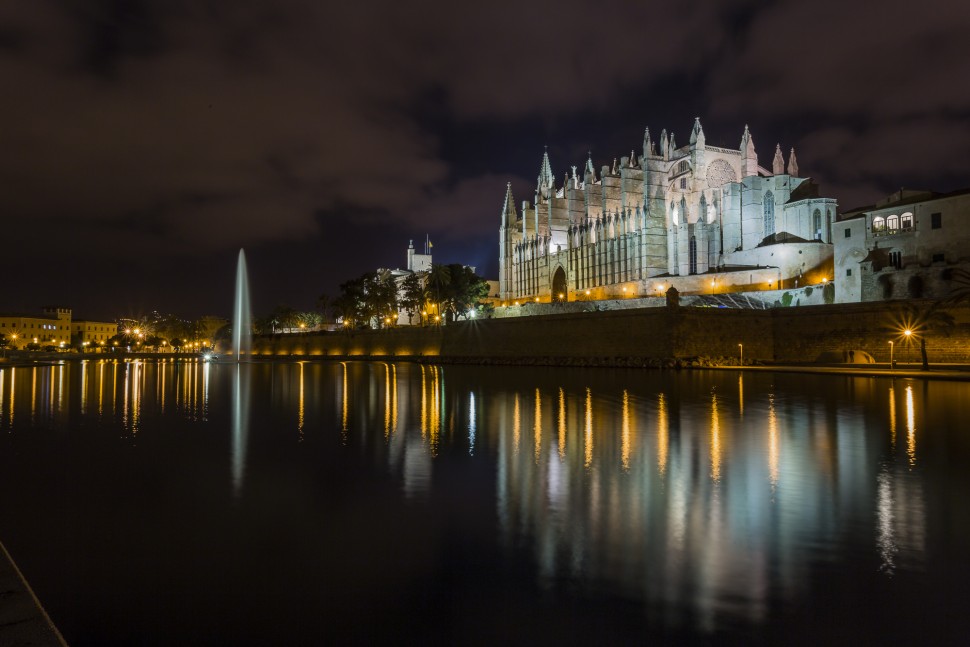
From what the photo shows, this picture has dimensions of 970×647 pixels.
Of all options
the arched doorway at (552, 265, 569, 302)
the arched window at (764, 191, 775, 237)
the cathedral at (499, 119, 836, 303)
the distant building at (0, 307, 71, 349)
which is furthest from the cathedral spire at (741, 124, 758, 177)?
the distant building at (0, 307, 71, 349)

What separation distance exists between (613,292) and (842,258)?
24.0 meters

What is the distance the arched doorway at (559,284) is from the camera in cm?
7679

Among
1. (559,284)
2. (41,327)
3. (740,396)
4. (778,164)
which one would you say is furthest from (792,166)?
(41,327)

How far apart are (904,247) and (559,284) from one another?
131 feet

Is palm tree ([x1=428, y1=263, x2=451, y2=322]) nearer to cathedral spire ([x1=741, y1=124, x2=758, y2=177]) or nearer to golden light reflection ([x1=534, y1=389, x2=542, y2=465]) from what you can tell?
cathedral spire ([x1=741, y1=124, x2=758, y2=177])

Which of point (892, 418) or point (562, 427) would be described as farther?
point (892, 418)

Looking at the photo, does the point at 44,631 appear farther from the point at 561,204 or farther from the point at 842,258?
the point at 561,204

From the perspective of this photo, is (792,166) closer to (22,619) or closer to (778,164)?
(778,164)

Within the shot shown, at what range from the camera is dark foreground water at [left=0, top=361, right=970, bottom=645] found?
4680mm

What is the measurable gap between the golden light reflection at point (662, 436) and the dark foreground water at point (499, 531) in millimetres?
→ 98

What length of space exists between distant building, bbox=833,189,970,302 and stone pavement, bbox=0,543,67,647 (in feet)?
144

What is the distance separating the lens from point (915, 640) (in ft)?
14.0

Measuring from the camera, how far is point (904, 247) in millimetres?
41719

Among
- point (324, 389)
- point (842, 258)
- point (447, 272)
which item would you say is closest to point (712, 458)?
point (324, 389)
